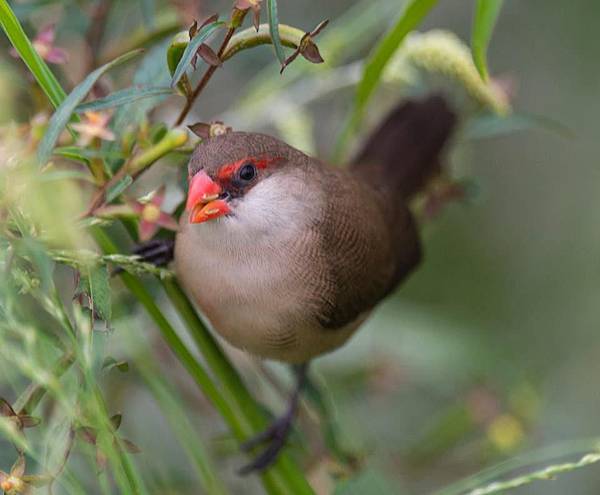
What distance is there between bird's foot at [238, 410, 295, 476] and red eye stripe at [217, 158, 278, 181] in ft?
1.45

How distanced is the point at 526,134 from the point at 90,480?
7.46 ft

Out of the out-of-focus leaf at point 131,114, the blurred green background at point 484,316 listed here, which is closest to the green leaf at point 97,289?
the out-of-focus leaf at point 131,114

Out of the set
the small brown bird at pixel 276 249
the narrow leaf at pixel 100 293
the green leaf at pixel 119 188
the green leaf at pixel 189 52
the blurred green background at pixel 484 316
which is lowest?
the blurred green background at pixel 484 316

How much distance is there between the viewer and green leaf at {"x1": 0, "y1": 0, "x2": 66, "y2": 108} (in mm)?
1268

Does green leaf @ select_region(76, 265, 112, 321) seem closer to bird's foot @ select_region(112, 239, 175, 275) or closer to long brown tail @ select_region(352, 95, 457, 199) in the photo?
bird's foot @ select_region(112, 239, 175, 275)

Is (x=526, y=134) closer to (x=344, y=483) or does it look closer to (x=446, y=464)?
(x=446, y=464)

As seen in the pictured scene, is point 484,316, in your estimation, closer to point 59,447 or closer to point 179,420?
point 179,420

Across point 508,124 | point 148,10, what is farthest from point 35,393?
point 508,124

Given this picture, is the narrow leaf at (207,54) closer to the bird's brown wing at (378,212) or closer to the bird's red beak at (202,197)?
the bird's red beak at (202,197)

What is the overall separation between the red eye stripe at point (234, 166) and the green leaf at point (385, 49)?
27 centimetres

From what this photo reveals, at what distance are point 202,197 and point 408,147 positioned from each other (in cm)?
85

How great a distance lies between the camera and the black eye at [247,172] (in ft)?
5.24

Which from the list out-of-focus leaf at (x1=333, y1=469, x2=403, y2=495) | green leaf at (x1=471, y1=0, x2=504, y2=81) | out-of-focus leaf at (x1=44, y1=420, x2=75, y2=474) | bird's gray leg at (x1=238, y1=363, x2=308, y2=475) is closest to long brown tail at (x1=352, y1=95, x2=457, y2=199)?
bird's gray leg at (x1=238, y1=363, x2=308, y2=475)

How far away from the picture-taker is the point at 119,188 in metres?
1.33
